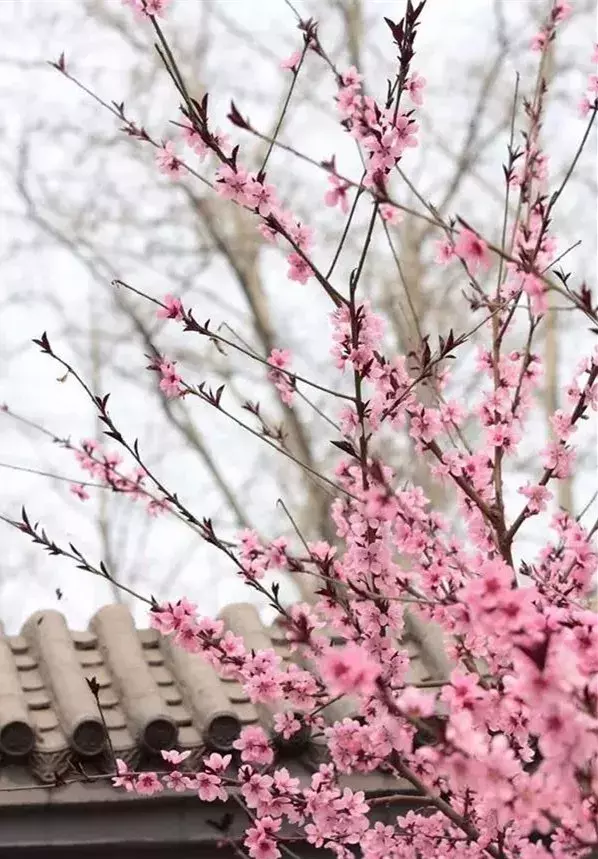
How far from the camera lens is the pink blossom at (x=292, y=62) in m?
2.04

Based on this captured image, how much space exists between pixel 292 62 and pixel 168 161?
30 centimetres

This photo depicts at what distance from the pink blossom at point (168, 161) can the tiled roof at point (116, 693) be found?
1.07m

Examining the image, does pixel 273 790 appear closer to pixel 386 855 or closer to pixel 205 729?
pixel 386 855

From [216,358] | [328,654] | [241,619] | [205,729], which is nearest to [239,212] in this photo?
[216,358]

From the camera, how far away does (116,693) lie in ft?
8.61

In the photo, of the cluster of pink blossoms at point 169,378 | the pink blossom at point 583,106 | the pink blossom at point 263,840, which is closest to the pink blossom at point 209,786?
the pink blossom at point 263,840

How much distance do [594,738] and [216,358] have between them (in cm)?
720

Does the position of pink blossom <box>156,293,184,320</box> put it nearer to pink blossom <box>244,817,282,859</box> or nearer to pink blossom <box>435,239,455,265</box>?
pink blossom <box>435,239,455,265</box>

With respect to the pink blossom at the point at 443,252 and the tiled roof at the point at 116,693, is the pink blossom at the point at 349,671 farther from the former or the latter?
the pink blossom at the point at 443,252

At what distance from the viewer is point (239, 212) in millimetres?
8406

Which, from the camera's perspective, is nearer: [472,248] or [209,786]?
[472,248]

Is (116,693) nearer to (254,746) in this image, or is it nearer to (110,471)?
(110,471)

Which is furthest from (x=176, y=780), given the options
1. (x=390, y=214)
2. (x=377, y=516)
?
(x=390, y=214)

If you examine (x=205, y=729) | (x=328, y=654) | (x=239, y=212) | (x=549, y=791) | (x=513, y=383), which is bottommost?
(x=549, y=791)
